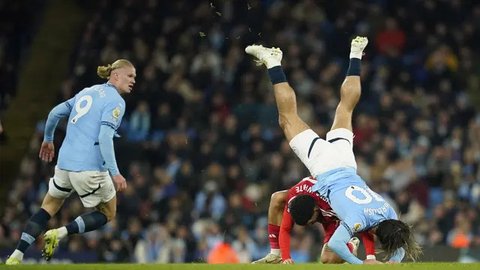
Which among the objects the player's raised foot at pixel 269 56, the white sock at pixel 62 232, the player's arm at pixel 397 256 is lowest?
the player's arm at pixel 397 256

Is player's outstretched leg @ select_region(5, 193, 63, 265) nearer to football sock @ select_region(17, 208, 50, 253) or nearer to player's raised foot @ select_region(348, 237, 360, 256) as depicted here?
football sock @ select_region(17, 208, 50, 253)

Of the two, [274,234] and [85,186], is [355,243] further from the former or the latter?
[85,186]

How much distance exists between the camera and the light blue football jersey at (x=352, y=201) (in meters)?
11.6

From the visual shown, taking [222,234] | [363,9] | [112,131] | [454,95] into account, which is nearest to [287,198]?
[112,131]

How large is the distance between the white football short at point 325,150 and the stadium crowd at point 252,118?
5835 millimetres

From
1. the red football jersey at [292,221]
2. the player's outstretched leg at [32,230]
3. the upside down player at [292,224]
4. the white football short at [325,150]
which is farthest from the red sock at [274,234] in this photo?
the player's outstretched leg at [32,230]

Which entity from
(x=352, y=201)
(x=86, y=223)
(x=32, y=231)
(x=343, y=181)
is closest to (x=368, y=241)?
Result: (x=352, y=201)

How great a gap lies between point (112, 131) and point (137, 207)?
823cm

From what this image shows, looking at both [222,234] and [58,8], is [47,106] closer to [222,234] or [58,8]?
[58,8]

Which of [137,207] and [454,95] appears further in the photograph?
[454,95]

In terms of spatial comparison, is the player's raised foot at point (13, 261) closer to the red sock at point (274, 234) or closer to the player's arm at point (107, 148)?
the player's arm at point (107, 148)

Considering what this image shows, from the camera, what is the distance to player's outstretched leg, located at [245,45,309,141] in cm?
1324

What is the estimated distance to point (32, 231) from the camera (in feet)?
40.2

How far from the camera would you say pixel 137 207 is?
66.1ft
